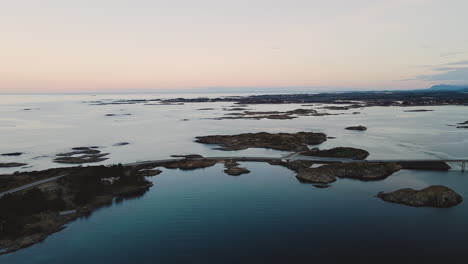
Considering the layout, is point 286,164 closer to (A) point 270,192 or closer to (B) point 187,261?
(A) point 270,192

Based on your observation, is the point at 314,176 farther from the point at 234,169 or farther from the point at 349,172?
the point at 234,169

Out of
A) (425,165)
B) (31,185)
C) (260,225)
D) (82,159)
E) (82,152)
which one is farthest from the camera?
(82,152)

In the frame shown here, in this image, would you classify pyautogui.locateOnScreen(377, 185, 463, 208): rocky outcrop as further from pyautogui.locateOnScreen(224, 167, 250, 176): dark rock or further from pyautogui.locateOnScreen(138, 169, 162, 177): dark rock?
pyautogui.locateOnScreen(138, 169, 162, 177): dark rock

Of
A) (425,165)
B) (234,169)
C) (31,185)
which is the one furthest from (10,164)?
(425,165)

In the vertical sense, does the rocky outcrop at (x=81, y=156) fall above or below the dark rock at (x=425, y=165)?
below

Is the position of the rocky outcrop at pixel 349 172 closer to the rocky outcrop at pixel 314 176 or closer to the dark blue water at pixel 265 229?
the rocky outcrop at pixel 314 176

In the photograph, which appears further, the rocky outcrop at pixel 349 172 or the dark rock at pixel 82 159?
the dark rock at pixel 82 159

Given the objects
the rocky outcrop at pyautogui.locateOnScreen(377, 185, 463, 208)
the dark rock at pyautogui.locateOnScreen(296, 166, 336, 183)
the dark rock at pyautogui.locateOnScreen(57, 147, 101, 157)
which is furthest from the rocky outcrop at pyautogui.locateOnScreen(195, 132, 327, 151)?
the rocky outcrop at pyautogui.locateOnScreen(377, 185, 463, 208)

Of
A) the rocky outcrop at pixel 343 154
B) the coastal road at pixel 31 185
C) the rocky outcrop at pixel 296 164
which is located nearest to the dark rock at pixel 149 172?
the coastal road at pixel 31 185
